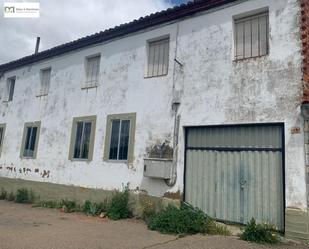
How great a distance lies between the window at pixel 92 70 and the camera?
12.1m

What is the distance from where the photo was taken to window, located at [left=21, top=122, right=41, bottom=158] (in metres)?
13.7

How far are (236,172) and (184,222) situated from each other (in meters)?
1.82

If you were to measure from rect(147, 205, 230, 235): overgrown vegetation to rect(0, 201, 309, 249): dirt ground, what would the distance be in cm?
29

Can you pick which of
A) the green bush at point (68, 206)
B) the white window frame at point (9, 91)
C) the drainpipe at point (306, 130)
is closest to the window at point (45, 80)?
the white window frame at point (9, 91)

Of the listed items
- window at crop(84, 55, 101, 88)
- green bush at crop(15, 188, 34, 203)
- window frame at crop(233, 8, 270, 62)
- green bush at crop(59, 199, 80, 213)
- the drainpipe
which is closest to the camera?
the drainpipe

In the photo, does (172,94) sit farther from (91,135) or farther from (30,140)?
(30,140)

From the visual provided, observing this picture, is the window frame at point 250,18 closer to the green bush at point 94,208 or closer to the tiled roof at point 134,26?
the tiled roof at point 134,26

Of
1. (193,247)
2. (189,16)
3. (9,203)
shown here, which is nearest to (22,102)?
(9,203)

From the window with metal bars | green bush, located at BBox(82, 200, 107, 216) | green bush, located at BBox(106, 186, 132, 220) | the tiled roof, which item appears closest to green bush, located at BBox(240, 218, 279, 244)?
green bush, located at BBox(106, 186, 132, 220)

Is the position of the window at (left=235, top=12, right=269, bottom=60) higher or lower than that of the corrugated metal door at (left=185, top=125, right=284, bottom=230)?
higher

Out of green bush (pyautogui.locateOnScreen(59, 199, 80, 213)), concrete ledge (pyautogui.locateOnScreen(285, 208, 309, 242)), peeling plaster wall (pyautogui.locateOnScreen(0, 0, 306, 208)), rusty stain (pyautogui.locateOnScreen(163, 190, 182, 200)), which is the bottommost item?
green bush (pyautogui.locateOnScreen(59, 199, 80, 213))

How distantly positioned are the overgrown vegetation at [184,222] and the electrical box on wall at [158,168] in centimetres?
100

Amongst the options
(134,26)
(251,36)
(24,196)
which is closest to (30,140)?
(24,196)

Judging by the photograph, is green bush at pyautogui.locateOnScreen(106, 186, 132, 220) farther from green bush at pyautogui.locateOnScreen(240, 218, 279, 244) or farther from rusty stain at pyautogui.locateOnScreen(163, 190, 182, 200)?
green bush at pyautogui.locateOnScreen(240, 218, 279, 244)
